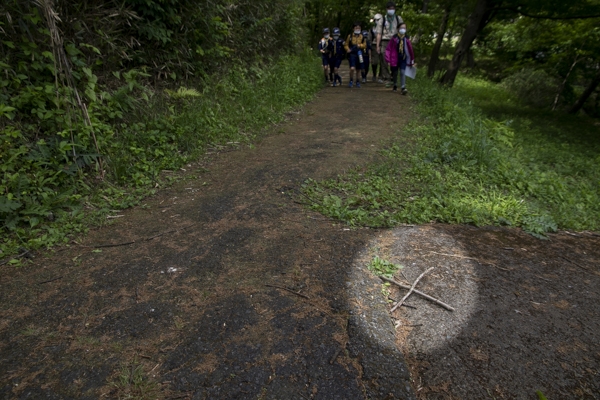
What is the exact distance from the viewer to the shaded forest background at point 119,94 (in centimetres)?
388

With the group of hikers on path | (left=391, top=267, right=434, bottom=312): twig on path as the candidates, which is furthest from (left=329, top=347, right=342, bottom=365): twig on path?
the group of hikers on path

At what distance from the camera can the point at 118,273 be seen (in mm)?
3102

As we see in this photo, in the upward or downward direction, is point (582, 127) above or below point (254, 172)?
below

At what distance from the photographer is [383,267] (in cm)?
309

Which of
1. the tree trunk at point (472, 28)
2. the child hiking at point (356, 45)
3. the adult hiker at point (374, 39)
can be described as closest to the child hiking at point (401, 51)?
the child hiking at point (356, 45)

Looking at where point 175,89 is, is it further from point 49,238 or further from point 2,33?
point 49,238

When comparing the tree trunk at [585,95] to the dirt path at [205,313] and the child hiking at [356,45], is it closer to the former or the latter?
the child hiking at [356,45]

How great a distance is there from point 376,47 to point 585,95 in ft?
33.0

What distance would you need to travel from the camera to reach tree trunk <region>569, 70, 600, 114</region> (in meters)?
14.1

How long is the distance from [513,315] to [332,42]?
9437 millimetres

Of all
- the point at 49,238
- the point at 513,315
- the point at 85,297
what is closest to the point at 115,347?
the point at 85,297

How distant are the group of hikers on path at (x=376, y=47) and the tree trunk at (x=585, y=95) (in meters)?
8.98

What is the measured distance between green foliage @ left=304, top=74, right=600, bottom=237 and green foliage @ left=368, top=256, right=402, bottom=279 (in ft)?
2.28

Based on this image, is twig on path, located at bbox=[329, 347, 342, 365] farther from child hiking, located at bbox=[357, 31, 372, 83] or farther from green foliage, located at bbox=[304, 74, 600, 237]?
child hiking, located at bbox=[357, 31, 372, 83]
